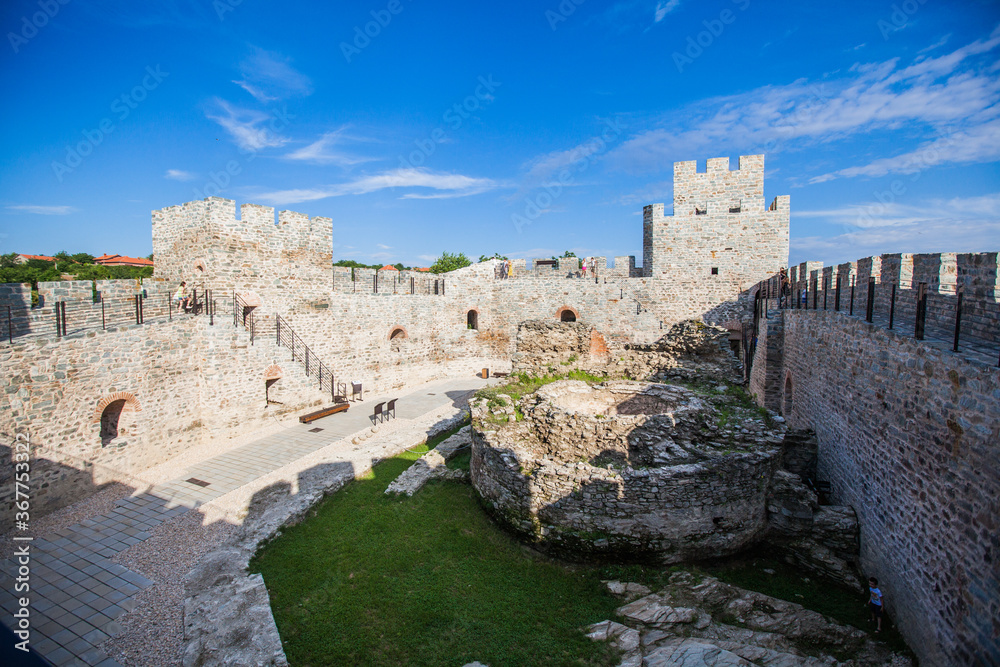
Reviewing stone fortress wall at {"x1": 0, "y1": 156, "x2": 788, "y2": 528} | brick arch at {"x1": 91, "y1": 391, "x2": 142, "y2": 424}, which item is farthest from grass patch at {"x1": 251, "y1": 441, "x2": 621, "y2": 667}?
stone fortress wall at {"x1": 0, "y1": 156, "x2": 788, "y2": 528}

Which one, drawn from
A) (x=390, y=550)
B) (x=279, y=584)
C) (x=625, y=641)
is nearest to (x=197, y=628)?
(x=279, y=584)

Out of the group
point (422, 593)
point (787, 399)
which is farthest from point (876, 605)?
point (787, 399)

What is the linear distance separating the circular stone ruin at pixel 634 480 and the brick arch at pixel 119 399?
8.01 meters

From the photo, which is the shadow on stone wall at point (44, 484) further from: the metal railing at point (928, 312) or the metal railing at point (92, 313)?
the metal railing at point (928, 312)

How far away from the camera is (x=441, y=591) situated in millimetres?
6426

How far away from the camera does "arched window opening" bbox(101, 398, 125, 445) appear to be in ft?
34.3

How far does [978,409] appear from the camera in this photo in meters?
4.43

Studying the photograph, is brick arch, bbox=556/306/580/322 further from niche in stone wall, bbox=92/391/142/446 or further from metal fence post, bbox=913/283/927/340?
niche in stone wall, bbox=92/391/142/446

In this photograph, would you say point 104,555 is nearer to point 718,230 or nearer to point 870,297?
point 870,297

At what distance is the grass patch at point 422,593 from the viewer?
17.8 feet

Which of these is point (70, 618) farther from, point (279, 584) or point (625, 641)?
point (625, 641)

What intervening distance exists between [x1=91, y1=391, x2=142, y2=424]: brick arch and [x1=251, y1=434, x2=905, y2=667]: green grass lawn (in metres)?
5.38

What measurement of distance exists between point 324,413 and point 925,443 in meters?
14.2

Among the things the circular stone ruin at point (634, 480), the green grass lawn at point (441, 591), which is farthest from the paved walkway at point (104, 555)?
the circular stone ruin at point (634, 480)
